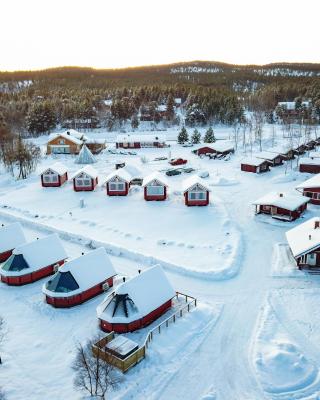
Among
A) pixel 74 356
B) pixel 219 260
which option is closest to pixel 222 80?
pixel 219 260

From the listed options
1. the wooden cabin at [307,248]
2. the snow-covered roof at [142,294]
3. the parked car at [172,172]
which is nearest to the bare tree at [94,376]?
the snow-covered roof at [142,294]

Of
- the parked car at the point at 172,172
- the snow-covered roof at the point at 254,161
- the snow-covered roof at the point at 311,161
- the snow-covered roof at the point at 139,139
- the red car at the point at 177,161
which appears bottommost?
the parked car at the point at 172,172

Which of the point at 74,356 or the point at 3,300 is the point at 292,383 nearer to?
the point at 74,356

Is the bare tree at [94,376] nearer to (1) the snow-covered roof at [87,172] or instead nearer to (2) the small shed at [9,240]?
(2) the small shed at [9,240]

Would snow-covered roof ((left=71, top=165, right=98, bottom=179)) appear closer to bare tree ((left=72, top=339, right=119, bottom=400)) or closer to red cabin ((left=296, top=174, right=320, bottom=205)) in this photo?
red cabin ((left=296, top=174, right=320, bottom=205))

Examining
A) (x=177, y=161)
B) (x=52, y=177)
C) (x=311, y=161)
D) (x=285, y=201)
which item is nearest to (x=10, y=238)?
(x=52, y=177)

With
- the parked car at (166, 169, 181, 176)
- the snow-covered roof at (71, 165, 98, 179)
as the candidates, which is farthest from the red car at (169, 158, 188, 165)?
the snow-covered roof at (71, 165, 98, 179)

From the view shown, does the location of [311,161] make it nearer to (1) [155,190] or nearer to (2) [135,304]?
(1) [155,190]
